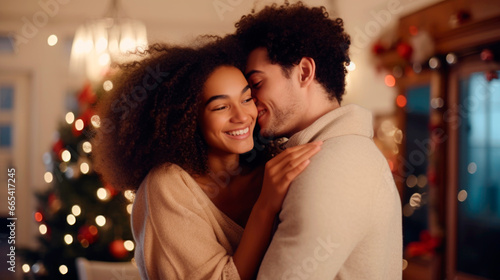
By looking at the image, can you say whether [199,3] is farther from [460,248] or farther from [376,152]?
[376,152]

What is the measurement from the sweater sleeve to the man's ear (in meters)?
0.36

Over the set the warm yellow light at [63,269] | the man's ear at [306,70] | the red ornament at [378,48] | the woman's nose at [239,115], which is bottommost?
the warm yellow light at [63,269]

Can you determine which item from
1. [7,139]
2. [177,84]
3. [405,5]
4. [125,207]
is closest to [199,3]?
[405,5]

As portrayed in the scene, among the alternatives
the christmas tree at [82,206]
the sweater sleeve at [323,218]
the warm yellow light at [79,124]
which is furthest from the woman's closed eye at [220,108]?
the warm yellow light at [79,124]

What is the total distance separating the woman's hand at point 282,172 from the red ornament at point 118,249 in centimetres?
206

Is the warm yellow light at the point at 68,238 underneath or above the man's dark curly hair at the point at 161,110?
underneath

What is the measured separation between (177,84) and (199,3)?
13.4ft

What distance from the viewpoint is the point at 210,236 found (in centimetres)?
140

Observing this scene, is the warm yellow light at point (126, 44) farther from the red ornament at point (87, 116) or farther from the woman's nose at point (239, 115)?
the woman's nose at point (239, 115)

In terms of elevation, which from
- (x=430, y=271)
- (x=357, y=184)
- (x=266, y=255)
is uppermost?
(x=357, y=184)

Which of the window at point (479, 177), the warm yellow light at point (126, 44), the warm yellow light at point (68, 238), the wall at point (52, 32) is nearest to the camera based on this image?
the warm yellow light at point (126, 44)

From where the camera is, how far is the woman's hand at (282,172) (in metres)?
1.27

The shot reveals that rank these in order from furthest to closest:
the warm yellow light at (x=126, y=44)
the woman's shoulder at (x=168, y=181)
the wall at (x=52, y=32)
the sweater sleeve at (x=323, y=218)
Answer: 1. the wall at (x=52, y=32)
2. the warm yellow light at (x=126, y=44)
3. the woman's shoulder at (x=168, y=181)
4. the sweater sleeve at (x=323, y=218)

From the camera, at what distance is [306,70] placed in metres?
1.58
